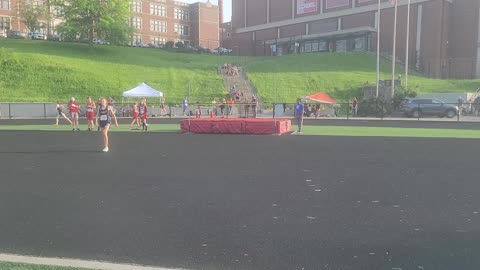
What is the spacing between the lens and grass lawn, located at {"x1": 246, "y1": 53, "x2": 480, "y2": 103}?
48125 mm

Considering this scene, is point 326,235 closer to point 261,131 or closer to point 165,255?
point 165,255

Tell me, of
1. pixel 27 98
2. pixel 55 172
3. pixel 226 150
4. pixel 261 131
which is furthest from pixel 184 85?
pixel 55 172

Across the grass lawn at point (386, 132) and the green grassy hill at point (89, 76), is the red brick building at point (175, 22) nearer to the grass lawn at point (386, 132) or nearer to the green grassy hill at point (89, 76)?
the green grassy hill at point (89, 76)

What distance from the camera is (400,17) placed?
6662cm

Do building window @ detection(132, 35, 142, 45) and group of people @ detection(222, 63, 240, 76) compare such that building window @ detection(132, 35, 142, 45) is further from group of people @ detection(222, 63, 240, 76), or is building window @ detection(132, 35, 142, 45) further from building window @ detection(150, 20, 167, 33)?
group of people @ detection(222, 63, 240, 76)

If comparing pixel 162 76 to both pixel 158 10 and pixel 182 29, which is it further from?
pixel 182 29

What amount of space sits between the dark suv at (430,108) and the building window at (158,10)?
87313mm

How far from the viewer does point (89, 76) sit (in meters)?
47.8

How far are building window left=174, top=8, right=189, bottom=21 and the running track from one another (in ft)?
357

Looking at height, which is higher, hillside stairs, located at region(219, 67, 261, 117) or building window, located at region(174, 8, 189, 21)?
building window, located at region(174, 8, 189, 21)

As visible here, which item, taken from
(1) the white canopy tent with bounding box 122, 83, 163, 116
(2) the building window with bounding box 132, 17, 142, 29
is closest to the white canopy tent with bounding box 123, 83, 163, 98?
(1) the white canopy tent with bounding box 122, 83, 163, 116

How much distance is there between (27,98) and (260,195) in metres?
39.9

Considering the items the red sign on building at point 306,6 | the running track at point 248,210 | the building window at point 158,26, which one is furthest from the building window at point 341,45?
the running track at point 248,210

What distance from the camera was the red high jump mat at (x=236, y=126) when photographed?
21750 mm
